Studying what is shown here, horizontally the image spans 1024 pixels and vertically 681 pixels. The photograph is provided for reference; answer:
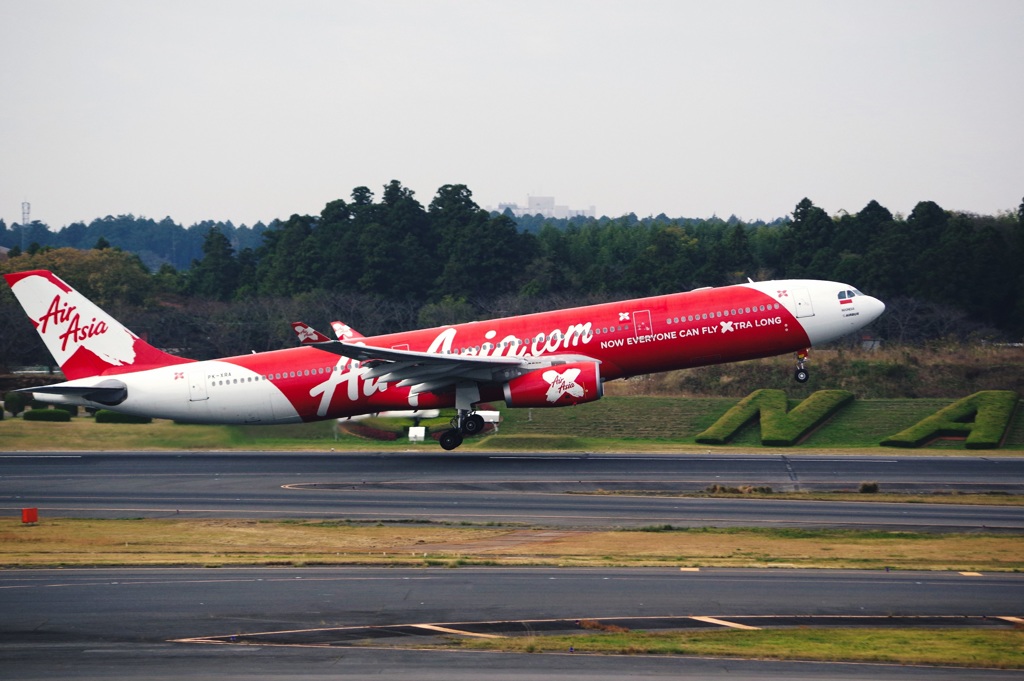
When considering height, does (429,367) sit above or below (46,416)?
above

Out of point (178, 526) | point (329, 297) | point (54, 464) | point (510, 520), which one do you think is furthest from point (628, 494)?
point (329, 297)

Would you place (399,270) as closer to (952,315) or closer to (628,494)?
(952,315)

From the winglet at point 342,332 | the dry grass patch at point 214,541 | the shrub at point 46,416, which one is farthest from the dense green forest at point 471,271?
the dry grass patch at point 214,541

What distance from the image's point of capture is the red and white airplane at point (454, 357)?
1907 inches

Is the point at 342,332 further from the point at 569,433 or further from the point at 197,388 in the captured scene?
the point at 569,433

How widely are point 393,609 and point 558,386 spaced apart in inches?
894

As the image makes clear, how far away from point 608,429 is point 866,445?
45.0ft

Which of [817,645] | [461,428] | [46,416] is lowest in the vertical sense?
[817,645]

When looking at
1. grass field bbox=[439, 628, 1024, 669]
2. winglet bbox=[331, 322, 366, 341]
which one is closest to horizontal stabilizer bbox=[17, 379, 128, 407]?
winglet bbox=[331, 322, 366, 341]

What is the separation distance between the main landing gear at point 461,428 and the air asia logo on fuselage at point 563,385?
4.75 m

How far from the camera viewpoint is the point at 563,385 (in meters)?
47.2

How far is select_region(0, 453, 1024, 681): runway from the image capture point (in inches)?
837

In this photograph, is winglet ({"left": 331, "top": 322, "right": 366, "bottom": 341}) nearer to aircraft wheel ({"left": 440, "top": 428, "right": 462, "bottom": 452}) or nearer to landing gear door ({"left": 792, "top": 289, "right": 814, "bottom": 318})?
aircraft wheel ({"left": 440, "top": 428, "right": 462, "bottom": 452})

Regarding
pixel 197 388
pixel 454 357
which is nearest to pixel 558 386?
pixel 454 357
